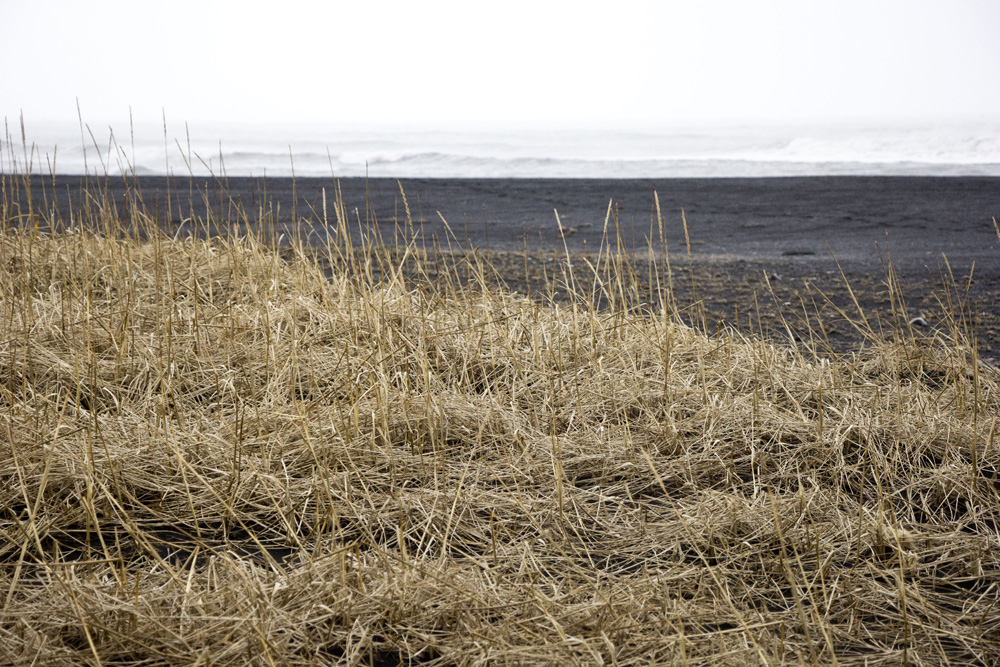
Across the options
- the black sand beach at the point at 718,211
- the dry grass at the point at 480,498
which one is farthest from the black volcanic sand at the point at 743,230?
the dry grass at the point at 480,498

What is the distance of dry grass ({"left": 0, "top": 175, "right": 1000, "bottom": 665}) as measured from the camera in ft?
4.60

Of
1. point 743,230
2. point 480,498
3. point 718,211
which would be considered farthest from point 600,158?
point 480,498

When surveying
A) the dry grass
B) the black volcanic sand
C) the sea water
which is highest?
the sea water

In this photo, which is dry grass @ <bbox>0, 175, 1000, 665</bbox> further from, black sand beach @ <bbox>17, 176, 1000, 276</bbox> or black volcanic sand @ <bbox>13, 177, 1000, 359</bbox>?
black sand beach @ <bbox>17, 176, 1000, 276</bbox>

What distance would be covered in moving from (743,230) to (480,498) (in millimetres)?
6068

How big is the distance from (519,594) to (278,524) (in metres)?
0.70

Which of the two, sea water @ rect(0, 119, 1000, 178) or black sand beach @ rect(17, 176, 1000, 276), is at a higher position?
sea water @ rect(0, 119, 1000, 178)

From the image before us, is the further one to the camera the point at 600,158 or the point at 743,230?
the point at 600,158

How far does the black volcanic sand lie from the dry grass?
48 centimetres

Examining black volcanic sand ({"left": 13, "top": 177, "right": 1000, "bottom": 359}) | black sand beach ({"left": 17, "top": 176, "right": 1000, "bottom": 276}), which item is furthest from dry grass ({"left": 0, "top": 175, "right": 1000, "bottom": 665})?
black sand beach ({"left": 17, "top": 176, "right": 1000, "bottom": 276})

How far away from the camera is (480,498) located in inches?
76.9

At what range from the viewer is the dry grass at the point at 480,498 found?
1.40 meters

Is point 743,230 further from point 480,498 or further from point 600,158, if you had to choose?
point 600,158

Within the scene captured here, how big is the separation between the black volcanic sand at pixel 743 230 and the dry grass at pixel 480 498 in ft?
1.56
